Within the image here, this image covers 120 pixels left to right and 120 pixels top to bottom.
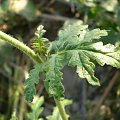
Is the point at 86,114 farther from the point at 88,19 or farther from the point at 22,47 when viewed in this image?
the point at 22,47

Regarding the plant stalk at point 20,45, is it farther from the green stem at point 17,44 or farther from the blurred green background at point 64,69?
the blurred green background at point 64,69

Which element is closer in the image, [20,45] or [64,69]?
[20,45]

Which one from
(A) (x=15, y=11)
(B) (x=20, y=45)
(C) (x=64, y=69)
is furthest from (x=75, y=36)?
(A) (x=15, y=11)

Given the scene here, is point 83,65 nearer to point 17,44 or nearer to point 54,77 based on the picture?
point 54,77

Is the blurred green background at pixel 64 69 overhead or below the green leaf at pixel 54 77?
overhead

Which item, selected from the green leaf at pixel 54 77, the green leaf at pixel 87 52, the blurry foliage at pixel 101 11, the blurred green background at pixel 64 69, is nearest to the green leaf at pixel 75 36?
the green leaf at pixel 87 52

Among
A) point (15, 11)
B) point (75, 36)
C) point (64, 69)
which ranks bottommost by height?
point (75, 36)
